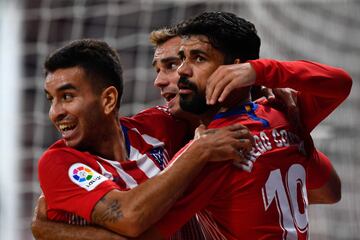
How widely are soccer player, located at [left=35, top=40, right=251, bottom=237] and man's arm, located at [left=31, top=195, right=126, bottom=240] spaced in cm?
3

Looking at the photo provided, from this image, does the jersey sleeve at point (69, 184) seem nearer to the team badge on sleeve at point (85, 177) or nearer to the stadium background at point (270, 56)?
the team badge on sleeve at point (85, 177)

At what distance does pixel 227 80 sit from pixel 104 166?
2.14 feet

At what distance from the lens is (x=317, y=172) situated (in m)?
3.37

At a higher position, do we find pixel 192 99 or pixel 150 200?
pixel 192 99

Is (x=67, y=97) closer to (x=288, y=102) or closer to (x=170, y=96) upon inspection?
(x=170, y=96)

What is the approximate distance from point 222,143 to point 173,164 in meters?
0.19

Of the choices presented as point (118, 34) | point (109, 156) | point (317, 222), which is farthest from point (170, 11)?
point (109, 156)

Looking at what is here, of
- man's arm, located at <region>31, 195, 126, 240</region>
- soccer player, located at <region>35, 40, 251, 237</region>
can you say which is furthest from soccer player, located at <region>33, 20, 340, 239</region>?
man's arm, located at <region>31, 195, 126, 240</region>

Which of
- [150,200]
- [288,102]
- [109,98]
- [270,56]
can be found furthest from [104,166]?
[270,56]

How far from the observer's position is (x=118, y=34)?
7961mm

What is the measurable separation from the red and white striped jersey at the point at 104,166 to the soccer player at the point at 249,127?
295 mm

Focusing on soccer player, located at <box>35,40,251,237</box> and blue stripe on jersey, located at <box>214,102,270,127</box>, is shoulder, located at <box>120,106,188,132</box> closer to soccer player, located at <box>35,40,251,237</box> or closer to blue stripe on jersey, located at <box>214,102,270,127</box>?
soccer player, located at <box>35,40,251,237</box>

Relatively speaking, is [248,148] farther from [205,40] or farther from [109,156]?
[109,156]

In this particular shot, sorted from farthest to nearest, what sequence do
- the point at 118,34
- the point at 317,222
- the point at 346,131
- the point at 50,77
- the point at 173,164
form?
the point at 118,34
the point at 317,222
the point at 346,131
the point at 50,77
the point at 173,164
